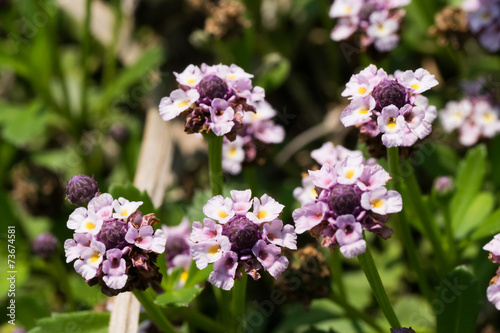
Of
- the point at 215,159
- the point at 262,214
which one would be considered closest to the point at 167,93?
the point at 215,159

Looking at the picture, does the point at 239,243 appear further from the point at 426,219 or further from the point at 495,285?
the point at 426,219

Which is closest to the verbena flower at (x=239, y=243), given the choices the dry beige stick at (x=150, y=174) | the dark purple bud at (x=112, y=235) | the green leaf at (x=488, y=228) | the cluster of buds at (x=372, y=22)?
the dark purple bud at (x=112, y=235)

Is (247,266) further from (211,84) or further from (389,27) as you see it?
(389,27)

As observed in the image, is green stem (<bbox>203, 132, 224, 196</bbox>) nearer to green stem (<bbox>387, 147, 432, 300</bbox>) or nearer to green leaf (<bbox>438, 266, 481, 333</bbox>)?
green stem (<bbox>387, 147, 432, 300</bbox>)

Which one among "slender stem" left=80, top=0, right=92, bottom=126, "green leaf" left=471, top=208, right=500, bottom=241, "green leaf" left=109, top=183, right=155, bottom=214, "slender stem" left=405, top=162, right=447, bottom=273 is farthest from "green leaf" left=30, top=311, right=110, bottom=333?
"slender stem" left=80, top=0, right=92, bottom=126

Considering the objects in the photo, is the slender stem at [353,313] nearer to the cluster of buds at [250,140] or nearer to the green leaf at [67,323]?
the cluster of buds at [250,140]

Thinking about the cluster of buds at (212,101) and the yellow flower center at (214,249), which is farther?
the cluster of buds at (212,101)

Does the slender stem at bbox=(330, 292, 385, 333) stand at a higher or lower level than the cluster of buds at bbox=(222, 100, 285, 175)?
lower

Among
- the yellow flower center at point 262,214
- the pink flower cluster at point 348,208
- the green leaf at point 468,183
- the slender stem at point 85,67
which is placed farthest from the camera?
the slender stem at point 85,67
